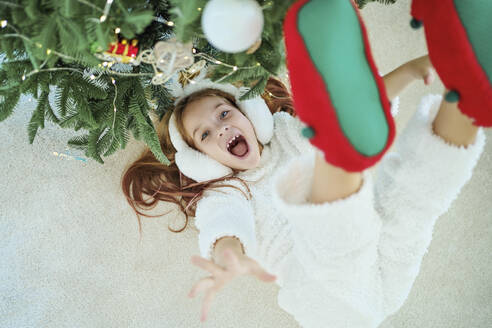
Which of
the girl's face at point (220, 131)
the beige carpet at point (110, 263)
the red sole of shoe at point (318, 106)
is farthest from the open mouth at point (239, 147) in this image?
the red sole of shoe at point (318, 106)

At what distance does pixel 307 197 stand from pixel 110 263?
2.64 feet

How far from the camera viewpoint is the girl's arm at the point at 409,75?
920 mm

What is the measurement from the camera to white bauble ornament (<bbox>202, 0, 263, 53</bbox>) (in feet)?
2.09

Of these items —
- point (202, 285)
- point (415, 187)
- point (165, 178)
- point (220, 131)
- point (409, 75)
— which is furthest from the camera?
point (165, 178)

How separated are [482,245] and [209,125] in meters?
0.99

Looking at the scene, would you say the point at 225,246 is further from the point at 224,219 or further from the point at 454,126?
the point at 454,126

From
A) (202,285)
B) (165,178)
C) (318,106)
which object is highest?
(318,106)

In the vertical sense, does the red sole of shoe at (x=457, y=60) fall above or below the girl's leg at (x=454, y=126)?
above

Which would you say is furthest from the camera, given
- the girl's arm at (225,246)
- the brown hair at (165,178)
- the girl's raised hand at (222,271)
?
the brown hair at (165,178)

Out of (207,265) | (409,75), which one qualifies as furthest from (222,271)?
(409,75)

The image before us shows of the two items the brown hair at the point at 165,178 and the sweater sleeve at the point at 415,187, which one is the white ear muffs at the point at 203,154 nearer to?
the brown hair at the point at 165,178

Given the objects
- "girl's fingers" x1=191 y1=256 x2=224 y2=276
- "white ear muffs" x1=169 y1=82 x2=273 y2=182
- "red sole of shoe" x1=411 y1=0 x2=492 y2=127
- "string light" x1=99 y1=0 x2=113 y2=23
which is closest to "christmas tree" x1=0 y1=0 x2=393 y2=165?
"string light" x1=99 y1=0 x2=113 y2=23

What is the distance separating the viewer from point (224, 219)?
0.98 m

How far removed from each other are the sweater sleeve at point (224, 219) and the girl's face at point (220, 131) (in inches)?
3.5
